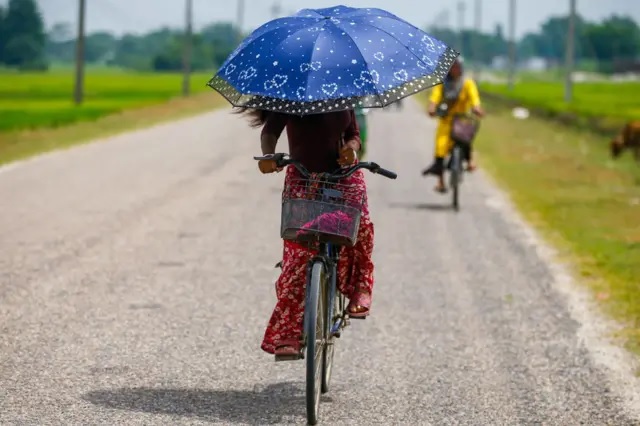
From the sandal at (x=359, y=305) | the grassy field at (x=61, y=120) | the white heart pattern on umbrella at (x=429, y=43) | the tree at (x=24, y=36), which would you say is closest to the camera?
the white heart pattern on umbrella at (x=429, y=43)

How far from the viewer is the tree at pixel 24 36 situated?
161125 millimetres

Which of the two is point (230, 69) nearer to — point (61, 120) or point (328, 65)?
point (328, 65)

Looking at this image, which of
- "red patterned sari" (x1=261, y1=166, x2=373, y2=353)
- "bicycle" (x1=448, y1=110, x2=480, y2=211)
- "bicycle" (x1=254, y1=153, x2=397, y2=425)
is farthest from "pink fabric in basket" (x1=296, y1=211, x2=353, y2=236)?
"bicycle" (x1=448, y1=110, x2=480, y2=211)

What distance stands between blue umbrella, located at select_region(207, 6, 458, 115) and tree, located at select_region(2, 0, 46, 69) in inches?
6104

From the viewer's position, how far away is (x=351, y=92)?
6.03m

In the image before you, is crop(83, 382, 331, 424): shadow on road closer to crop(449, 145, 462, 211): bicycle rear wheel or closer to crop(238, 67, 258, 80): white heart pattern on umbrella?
crop(238, 67, 258, 80): white heart pattern on umbrella

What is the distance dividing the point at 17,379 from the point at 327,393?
1.50 meters

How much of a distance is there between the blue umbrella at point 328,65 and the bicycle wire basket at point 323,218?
42 cm

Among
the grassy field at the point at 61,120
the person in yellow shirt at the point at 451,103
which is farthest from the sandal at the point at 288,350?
the grassy field at the point at 61,120

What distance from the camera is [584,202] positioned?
1725cm

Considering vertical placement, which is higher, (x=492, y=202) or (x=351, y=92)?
(x=351, y=92)

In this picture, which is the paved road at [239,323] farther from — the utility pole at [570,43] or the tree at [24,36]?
the tree at [24,36]

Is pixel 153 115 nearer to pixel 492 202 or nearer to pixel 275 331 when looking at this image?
pixel 492 202

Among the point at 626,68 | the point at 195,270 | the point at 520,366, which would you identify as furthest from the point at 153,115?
the point at 626,68
